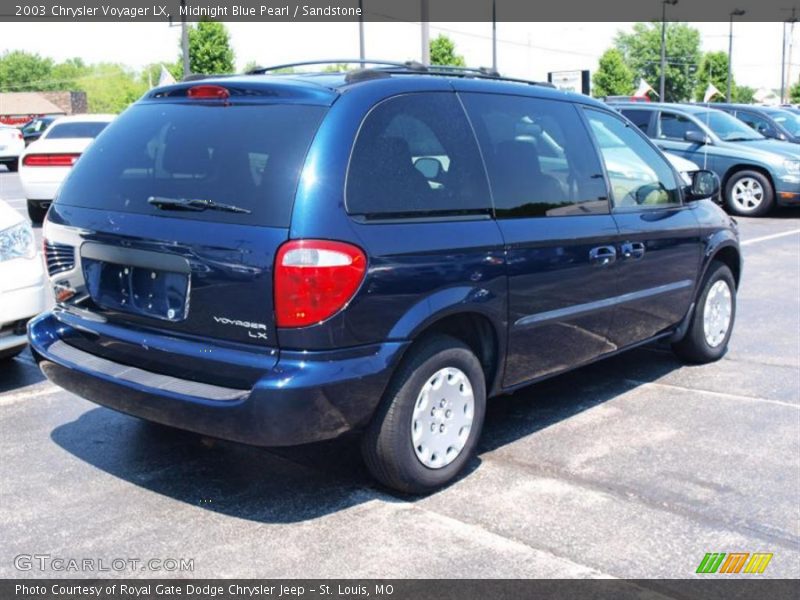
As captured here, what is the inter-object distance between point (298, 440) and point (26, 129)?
113 feet

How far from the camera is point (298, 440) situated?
11.8 ft

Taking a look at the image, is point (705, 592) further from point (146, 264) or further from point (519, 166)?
point (146, 264)

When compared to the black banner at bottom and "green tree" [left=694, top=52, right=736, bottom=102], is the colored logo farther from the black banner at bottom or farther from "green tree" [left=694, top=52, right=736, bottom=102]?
"green tree" [left=694, top=52, right=736, bottom=102]

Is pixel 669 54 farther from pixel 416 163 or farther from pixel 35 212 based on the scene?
pixel 416 163

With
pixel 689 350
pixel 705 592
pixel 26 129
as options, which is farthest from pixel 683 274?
pixel 26 129

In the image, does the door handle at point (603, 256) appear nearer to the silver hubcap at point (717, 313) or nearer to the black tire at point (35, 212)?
the silver hubcap at point (717, 313)

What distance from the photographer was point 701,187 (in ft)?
19.2

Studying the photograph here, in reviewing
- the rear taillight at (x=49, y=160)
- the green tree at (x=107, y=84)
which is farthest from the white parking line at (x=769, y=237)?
the green tree at (x=107, y=84)

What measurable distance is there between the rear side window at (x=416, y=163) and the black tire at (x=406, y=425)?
0.60m

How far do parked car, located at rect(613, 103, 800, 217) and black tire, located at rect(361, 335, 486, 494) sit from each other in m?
11.8

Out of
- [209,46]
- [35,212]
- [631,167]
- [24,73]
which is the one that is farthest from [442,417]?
[24,73]

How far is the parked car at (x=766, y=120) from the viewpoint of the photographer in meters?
17.8

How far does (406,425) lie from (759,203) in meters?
13.0

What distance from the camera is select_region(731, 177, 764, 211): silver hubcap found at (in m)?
15.3
